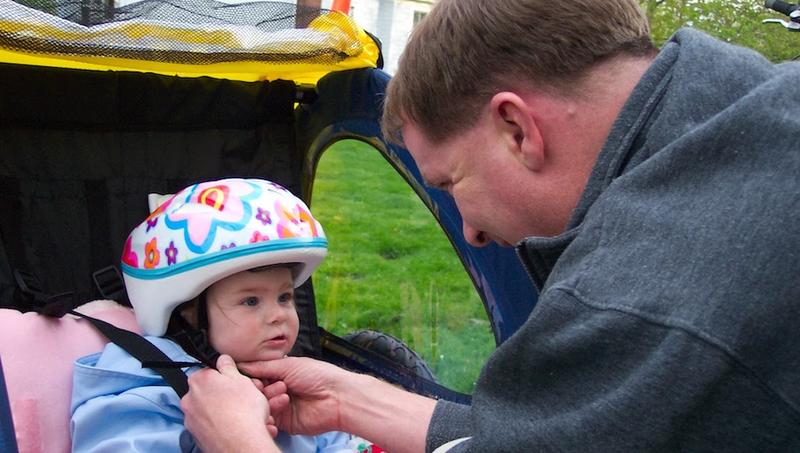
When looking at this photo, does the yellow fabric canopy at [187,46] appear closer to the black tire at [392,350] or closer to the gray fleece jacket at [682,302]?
the black tire at [392,350]

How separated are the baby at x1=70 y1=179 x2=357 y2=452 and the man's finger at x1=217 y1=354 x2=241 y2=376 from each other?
56 mm

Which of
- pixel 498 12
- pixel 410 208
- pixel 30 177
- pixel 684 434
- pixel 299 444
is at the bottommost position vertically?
pixel 410 208

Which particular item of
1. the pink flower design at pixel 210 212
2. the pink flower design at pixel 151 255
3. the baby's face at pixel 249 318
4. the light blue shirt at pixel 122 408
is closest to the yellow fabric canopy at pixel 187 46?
the pink flower design at pixel 210 212

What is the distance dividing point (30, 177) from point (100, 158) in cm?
19

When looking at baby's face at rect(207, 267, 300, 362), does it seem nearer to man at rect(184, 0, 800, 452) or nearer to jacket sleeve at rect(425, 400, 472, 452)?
jacket sleeve at rect(425, 400, 472, 452)

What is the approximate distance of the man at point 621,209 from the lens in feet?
3.01

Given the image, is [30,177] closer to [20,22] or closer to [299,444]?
[20,22]

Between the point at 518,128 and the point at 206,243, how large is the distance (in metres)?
0.88

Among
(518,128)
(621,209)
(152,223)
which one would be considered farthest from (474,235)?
(152,223)

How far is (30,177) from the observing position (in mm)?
2152

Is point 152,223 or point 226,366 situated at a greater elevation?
point 152,223

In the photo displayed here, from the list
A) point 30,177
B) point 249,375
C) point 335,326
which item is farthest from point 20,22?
point 335,326

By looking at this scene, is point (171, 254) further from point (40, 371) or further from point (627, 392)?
point (627, 392)

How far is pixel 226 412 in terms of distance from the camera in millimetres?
1662
